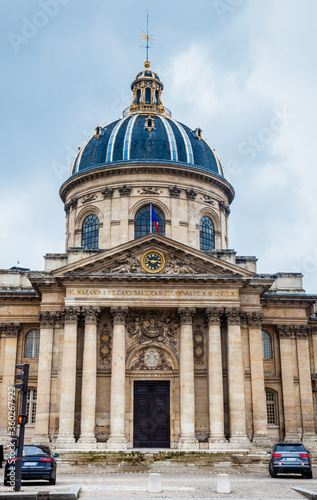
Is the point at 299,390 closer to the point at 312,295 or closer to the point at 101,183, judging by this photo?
the point at 312,295

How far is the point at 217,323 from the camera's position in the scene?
121ft

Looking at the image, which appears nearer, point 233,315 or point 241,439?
point 241,439

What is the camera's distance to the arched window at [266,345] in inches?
1606

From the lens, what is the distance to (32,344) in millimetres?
40688

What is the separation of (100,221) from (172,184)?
20.1 ft

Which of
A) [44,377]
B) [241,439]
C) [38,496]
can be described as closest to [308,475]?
[241,439]

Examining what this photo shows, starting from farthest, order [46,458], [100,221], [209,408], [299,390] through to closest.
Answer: [100,221]
[299,390]
[209,408]
[46,458]

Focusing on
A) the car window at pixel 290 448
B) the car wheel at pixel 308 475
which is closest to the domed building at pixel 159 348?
the car window at pixel 290 448

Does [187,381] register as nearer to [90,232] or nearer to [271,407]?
[271,407]

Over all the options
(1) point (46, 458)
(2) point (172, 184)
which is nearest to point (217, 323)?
(2) point (172, 184)

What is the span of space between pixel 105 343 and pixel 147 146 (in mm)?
16772

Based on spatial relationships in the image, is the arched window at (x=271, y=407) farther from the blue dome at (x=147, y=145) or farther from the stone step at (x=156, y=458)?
the blue dome at (x=147, y=145)

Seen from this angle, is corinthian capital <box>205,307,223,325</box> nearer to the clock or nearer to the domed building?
the domed building

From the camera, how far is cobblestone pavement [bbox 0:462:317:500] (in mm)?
18703
